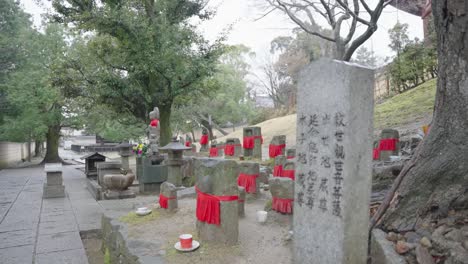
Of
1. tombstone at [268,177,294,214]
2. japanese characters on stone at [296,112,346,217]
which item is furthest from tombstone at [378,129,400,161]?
japanese characters on stone at [296,112,346,217]

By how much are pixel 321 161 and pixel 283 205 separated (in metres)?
2.56

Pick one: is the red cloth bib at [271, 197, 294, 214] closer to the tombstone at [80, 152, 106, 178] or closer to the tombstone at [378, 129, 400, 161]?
the tombstone at [378, 129, 400, 161]

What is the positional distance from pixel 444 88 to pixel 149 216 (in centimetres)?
514

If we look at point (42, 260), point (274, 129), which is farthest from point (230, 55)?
point (42, 260)

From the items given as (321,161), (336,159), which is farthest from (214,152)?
(336,159)

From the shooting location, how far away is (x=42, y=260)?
17.6ft

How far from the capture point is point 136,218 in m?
6.08

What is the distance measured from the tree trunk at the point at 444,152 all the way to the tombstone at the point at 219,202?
1933 mm

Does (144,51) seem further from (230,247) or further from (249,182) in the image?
(230,247)

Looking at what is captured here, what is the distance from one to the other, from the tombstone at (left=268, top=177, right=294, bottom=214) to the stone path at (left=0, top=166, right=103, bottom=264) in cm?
A: 338

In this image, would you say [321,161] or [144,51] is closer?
[321,161]

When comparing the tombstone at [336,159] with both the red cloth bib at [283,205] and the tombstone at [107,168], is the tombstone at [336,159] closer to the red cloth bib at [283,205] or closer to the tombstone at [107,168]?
the red cloth bib at [283,205]

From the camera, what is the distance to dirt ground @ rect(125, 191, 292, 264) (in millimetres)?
4180

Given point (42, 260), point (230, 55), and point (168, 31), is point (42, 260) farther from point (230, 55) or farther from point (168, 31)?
point (230, 55)
